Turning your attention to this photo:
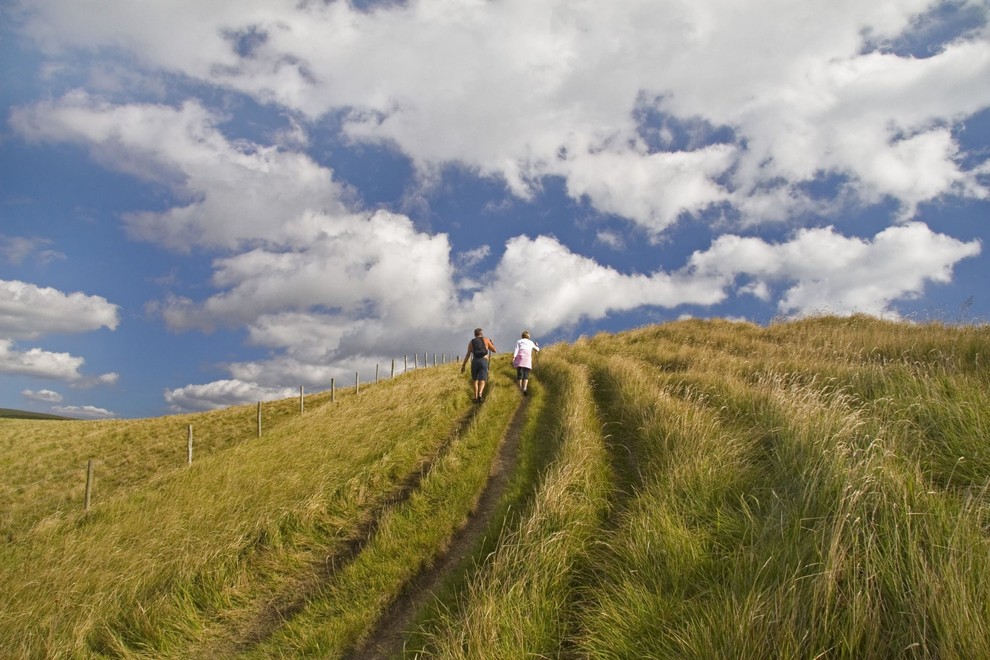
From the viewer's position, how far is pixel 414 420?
16.0 metres

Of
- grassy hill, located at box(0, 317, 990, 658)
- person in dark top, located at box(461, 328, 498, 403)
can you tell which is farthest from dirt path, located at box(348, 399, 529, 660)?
person in dark top, located at box(461, 328, 498, 403)

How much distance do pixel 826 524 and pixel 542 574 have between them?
2.88m

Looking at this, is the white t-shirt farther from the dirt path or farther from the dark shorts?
the dirt path

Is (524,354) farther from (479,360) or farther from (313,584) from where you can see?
(313,584)

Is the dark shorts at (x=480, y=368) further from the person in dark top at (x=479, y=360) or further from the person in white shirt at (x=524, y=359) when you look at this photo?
the person in white shirt at (x=524, y=359)

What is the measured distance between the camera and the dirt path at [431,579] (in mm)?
5992

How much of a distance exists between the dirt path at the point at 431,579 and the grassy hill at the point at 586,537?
43mm

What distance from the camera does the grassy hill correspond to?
3990 millimetres

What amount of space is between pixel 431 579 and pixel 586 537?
7.75 ft

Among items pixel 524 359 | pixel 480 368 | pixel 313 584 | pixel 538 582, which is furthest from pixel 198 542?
pixel 524 359

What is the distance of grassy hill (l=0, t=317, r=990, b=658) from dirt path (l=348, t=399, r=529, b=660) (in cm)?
4

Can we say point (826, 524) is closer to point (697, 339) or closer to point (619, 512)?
point (619, 512)

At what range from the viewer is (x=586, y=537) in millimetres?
6609

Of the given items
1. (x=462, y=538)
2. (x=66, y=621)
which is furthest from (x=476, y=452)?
(x=66, y=621)
